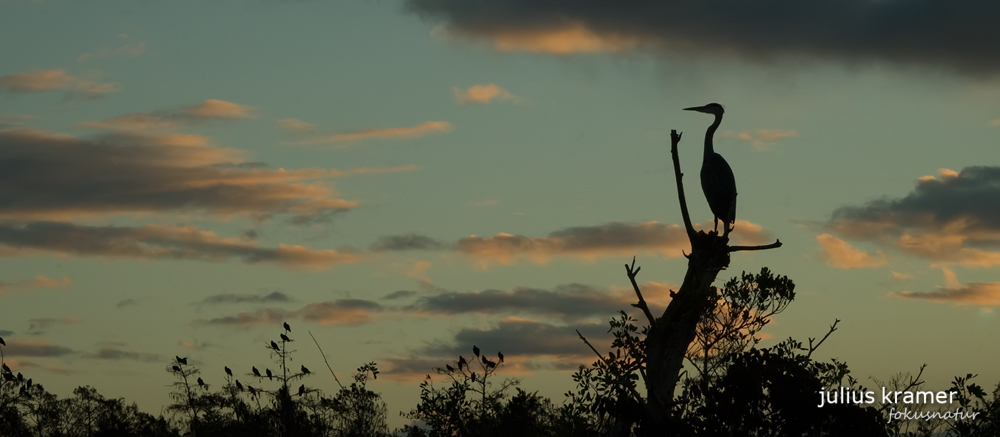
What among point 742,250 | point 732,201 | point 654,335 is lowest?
point 654,335

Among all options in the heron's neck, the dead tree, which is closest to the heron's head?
the heron's neck

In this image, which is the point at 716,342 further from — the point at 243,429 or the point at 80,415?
the point at 80,415

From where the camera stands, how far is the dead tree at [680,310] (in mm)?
14758

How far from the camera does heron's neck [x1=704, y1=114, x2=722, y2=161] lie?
22.6 metres

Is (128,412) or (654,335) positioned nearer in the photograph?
(654,335)

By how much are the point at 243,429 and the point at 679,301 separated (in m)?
12.6

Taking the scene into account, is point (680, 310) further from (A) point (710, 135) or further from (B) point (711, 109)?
(B) point (711, 109)

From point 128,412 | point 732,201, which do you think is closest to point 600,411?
point 732,201

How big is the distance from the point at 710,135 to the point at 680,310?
875 centimetres

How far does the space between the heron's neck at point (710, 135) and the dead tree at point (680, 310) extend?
23.4ft

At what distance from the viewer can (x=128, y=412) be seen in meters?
34.3

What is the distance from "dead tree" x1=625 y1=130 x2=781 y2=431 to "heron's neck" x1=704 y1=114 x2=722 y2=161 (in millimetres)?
7118

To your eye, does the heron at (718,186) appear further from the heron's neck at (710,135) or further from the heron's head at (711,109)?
the heron's head at (711,109)

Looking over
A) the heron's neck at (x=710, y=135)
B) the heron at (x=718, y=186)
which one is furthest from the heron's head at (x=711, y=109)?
the heron at (x=718, y=186)
